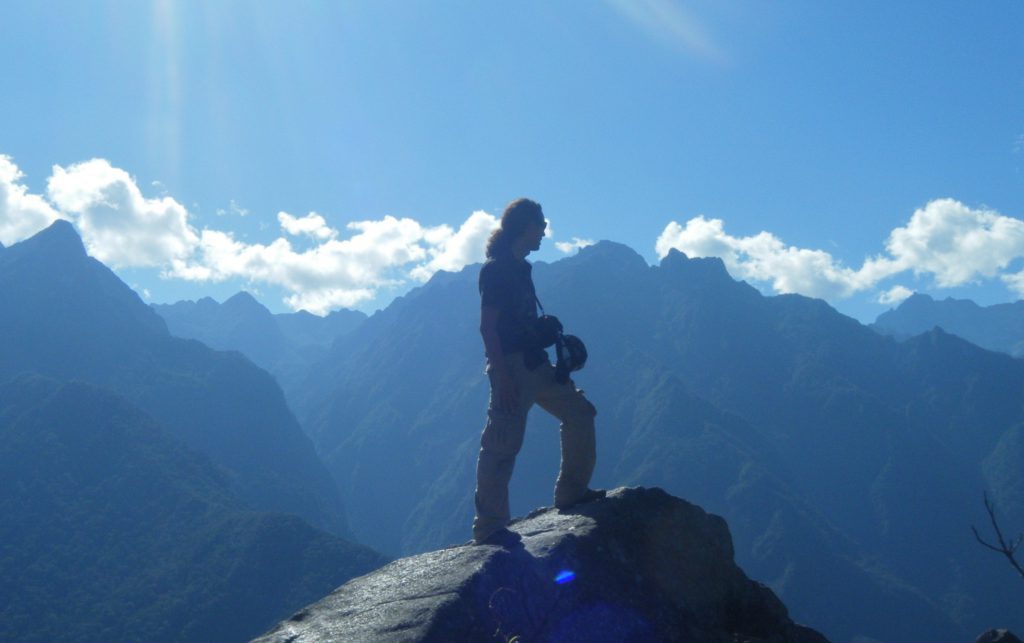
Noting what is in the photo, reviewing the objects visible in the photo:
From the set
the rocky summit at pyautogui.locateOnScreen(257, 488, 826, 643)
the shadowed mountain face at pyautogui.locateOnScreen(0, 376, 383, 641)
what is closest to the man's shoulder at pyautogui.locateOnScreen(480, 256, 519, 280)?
the rocky summit at pyautogui.locateOnScreen(257, 488, 826, 643)

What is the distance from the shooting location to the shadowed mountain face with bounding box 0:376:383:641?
9294cm

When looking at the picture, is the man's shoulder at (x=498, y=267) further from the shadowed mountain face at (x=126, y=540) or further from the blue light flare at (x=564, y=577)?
the shadowed mountain face at (x=126, y=540)

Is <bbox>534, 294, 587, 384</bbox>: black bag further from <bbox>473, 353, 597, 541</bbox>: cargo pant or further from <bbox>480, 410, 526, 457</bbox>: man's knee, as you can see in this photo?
<bbox>480, 410, 526, 457</bbox>: man's knee

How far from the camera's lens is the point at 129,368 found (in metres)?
184

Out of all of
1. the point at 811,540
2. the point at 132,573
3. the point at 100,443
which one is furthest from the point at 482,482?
the point at 811,540

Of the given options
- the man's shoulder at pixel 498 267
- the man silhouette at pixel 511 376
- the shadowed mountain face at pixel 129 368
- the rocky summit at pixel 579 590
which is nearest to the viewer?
the rocky summit at pixel 579 590

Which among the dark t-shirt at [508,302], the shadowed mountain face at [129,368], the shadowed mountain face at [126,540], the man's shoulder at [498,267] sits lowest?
the dark t-shirt at [508,302]

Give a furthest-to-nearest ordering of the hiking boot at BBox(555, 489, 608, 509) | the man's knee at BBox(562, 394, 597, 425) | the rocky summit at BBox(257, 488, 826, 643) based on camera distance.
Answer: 1. the hiking boot at BBox(555, 489, 608, 509)
2. the man's knee at BBox(562, 394, 597, 425)
3. the rocky summit at BBox(257, 488, 826, 643)

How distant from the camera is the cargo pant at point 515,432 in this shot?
25.5 feet

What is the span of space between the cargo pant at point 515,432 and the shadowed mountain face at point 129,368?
166679 mm

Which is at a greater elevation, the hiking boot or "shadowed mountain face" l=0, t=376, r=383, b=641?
"shadowed mountain face" l=0, t=376, r=383, b=641

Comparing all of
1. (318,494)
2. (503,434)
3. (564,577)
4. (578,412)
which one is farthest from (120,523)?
(564,577)

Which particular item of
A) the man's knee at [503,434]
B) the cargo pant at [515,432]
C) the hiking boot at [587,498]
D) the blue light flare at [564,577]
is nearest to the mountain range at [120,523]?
the hiking boot at [587,498]

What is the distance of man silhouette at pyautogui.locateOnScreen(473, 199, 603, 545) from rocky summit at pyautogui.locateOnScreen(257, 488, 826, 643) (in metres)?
0.43
